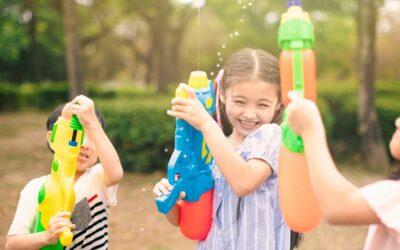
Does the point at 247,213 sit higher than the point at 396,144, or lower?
lower

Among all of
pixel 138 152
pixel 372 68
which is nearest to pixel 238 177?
pixel 138 152

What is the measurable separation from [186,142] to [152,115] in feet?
20.1

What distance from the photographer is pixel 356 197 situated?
1422 millimetres

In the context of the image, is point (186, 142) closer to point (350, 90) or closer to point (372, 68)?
point (372, 68)

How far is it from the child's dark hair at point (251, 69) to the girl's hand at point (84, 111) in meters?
0.52

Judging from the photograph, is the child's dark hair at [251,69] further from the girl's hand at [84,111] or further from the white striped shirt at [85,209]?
the white striped shirt at [85,209]

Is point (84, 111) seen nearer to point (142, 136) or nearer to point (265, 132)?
point (265, 132)

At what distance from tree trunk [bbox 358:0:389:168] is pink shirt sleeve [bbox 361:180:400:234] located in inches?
318

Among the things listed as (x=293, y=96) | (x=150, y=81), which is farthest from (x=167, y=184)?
(x=150, y=81)

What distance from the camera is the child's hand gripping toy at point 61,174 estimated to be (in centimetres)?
195

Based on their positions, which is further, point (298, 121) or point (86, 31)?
point (86, 31)

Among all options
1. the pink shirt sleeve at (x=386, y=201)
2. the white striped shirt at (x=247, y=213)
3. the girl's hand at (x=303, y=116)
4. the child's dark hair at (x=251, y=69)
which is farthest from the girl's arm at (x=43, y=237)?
→ the pink shirt sleeve at (x=386, y=201)

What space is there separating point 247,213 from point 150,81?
24.1 m

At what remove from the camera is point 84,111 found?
196 cm
